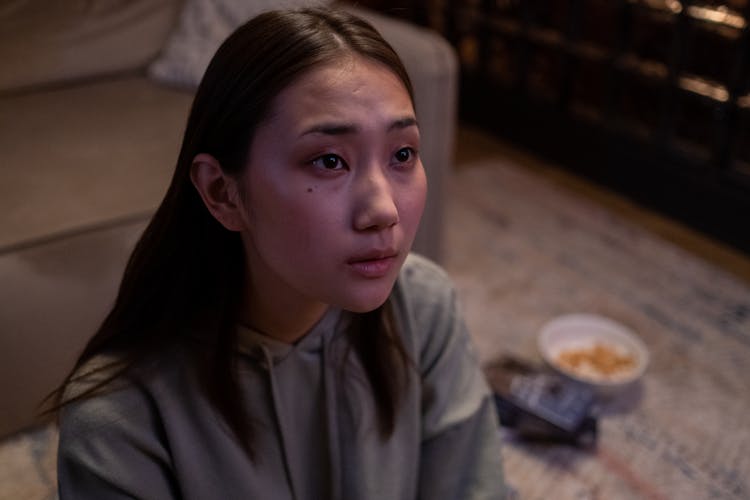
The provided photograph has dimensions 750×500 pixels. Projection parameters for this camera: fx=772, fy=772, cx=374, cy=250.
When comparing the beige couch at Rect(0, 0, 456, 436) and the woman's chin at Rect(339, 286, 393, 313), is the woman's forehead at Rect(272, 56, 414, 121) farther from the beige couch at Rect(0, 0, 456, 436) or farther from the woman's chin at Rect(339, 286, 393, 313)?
the beige couch at Rect(0, 0, 456, 436)

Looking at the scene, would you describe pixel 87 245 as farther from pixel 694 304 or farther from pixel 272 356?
pixel 694 304

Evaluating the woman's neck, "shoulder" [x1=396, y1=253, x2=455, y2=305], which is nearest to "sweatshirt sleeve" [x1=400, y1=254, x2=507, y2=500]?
"shoulder" [x1=396, y1=253, x2=455, y2=305]

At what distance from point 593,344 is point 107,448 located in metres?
1.23

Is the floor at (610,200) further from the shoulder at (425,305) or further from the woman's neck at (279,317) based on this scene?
the woman's neck at (279,317)

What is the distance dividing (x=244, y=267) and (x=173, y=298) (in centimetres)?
9

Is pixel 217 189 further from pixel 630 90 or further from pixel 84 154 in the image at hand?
pixel 630 90

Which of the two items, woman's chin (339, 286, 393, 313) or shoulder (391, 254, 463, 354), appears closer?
woman's chin (339, 286, 393, 313)

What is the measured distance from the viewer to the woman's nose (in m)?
0.70

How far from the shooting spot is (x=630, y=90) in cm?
240

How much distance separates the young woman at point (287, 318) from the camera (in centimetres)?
71

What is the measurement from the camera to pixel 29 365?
1.41 m

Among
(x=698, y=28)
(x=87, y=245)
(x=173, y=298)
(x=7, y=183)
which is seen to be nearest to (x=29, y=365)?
(x=87, y=245)

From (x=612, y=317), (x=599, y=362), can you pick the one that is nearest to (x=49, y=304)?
(x=599, y=362)

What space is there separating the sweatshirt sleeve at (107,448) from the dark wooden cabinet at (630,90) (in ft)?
4.46
